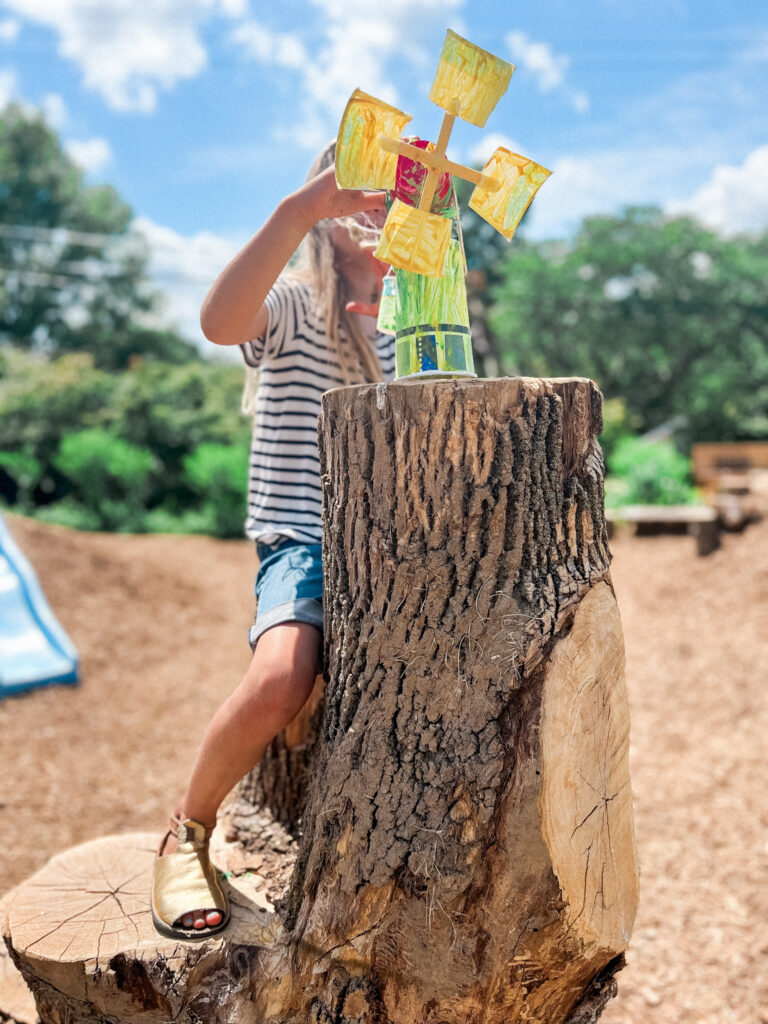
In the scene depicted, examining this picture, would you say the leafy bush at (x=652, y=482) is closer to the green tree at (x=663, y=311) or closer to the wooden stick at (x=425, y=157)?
the green tree at (x=663, y=311)

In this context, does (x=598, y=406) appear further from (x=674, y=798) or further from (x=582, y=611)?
(x=674, y=798)

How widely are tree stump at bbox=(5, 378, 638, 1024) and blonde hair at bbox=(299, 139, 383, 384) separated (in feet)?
1.43

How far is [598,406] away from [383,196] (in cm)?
60

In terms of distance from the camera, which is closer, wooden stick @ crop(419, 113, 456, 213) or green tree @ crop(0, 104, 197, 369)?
wooden stick @ crop(419, 113, 456, 213)

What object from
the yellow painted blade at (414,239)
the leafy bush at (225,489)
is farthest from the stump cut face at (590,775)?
the leafy bush at (225,489)

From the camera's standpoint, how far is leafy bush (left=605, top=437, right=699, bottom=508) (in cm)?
1027

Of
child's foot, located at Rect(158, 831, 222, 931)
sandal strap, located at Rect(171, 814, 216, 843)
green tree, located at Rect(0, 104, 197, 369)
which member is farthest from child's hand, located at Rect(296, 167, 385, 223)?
green tree, located at Rect(0, 104, 197, 369)

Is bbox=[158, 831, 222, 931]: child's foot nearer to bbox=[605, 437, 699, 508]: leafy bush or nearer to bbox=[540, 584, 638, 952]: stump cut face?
bbox=[540, 584, 638, 952]: stump cut face

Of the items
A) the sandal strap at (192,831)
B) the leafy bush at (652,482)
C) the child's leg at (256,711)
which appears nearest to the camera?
the child's leg at (256,711)

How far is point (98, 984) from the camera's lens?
5.31ft

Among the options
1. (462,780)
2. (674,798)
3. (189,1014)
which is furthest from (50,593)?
(462,780)

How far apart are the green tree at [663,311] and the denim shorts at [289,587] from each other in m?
14.8

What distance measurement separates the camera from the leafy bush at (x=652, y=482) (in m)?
10.3

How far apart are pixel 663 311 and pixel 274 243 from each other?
15.5 m
